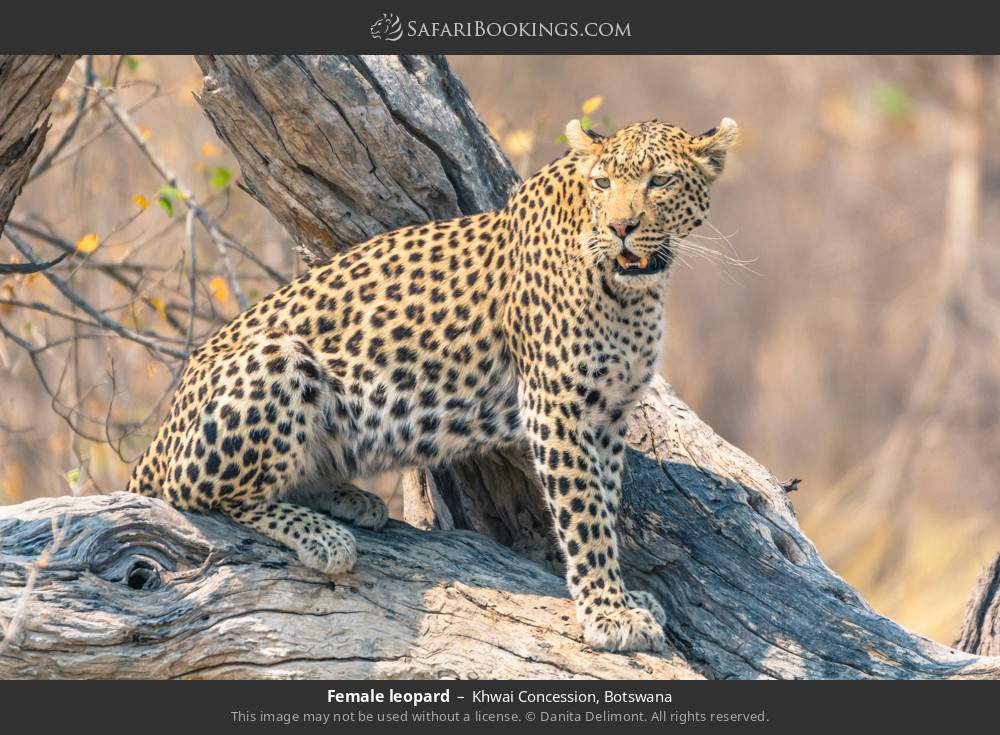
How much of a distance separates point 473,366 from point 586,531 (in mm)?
1170

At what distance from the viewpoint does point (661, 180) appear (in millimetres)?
7914

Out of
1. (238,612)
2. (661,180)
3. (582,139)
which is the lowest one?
(238,612)

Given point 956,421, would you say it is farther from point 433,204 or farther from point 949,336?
point 433,204

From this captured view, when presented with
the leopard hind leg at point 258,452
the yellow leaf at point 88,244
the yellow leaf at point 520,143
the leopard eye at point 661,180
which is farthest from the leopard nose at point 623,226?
the yellow leaf at point 88,244

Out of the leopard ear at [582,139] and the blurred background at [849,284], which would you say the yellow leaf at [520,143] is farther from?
the blurred background at [849,284]

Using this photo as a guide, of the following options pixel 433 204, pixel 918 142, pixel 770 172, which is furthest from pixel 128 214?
pixel 918 142

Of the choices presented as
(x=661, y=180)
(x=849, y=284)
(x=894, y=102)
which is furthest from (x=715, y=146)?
(x=894, y=102)

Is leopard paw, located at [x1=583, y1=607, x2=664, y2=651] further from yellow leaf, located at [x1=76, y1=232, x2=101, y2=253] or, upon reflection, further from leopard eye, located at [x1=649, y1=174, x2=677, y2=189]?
yellow leaf, located at [x1=76, y1=232, x2=101, y2=253]

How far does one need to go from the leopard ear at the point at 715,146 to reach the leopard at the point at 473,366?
0.01 m

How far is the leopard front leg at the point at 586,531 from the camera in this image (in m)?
8.21

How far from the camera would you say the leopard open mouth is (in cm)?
798

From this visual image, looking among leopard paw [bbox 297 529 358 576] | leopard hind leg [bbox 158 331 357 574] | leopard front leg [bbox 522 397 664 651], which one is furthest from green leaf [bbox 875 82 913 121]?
leopard paw [bbox 297 529 358 576]

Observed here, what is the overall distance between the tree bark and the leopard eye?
315 centimetres

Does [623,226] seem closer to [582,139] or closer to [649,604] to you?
[582,139]
